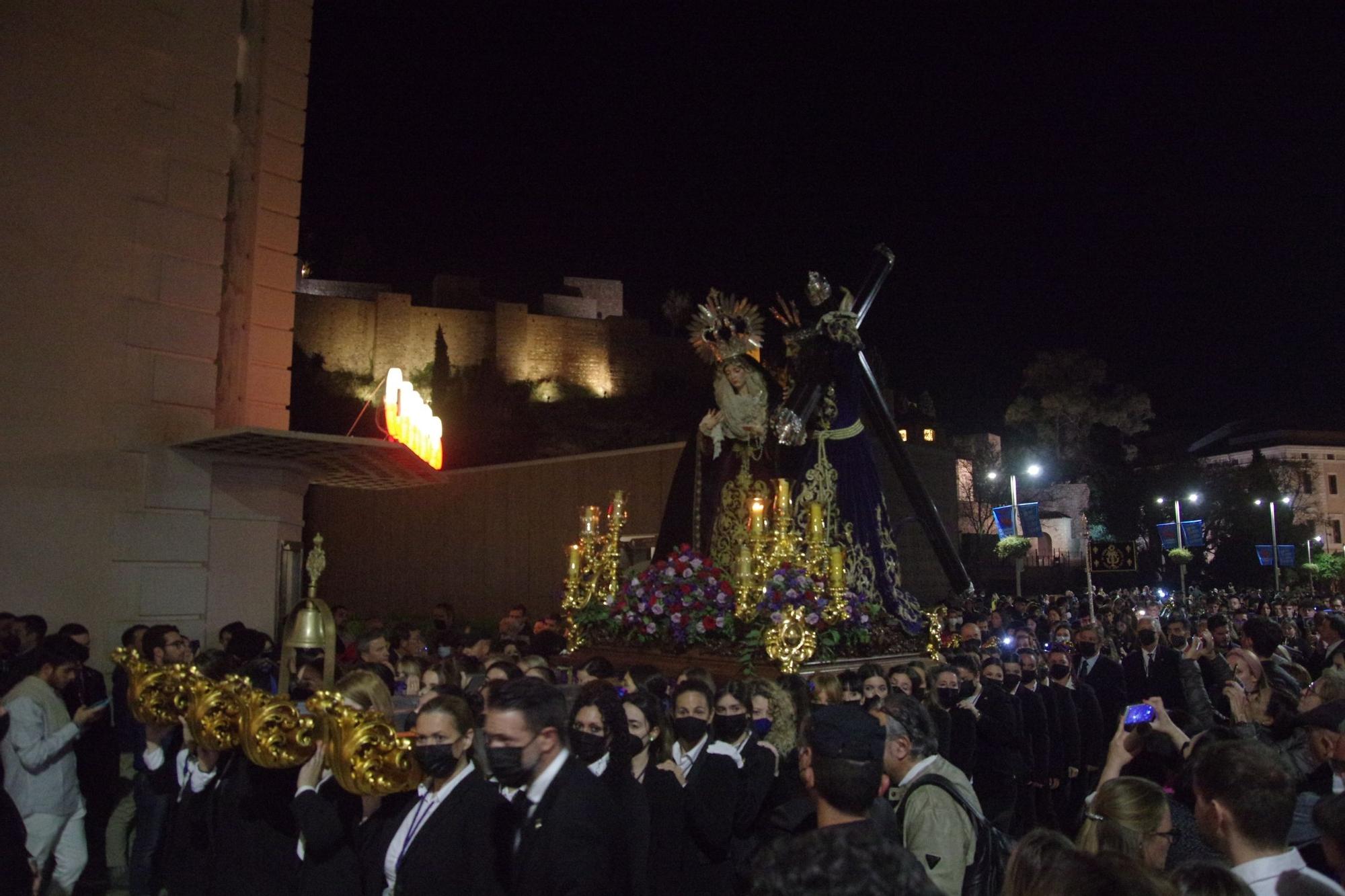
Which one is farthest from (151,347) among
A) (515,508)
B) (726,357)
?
(515,508)

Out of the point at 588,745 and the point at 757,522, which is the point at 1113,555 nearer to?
the point at 757,522

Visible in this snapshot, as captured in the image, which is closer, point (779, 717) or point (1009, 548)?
point (779, 717)

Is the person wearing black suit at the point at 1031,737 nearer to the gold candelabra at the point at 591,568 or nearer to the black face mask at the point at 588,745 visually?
the gold candelabra at the point at 591,568

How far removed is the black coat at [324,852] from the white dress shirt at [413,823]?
0.15 m

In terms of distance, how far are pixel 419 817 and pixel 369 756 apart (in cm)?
35

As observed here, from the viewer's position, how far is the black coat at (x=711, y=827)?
168 inches

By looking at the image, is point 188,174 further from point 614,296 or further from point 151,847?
point 614,296

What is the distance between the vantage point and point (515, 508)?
21.5m

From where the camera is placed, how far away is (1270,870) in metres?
2.86

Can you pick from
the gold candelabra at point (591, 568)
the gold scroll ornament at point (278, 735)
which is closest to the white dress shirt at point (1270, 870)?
the gold scroll ornament at point (278, 735)

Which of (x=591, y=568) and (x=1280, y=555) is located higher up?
(x=1280, y=555)

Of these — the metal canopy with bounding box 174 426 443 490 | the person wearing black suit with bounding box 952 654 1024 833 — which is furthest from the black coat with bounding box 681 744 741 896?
the metal canopy with bounding box 174 426 443 490

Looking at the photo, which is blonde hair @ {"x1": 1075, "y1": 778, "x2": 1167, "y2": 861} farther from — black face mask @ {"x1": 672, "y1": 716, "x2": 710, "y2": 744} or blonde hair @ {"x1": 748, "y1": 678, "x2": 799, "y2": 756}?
blonde hair @ {"x1": 748, "y1": 678, "x2": 799, "y2": 756}

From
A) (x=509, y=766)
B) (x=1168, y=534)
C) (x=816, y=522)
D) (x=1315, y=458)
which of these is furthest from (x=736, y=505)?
(x=1315, y=458)
